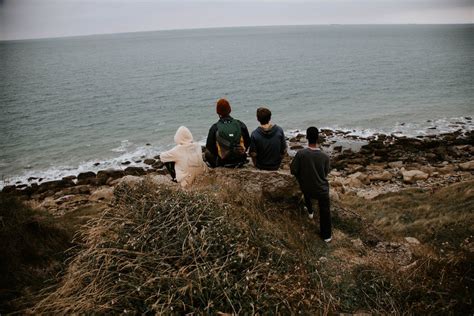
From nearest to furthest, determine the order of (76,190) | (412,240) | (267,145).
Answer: (267,145)
(412,240)
(76,190)

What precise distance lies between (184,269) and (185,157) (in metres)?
3.43

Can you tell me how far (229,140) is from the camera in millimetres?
6574

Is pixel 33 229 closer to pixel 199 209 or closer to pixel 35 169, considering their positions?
pixel 199 209

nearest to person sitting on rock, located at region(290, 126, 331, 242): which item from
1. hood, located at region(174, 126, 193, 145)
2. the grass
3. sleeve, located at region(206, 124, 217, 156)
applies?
sleeve, located at region(206, 124, 217, 156)

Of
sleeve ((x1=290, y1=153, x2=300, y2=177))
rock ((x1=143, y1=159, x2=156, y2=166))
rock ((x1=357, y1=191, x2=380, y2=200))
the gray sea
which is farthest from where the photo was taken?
the gray sea

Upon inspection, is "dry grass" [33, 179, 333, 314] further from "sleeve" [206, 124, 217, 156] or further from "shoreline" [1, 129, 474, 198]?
"shoreline" [1, 129, 474, 198]

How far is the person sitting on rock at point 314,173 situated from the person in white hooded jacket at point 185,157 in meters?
2.24

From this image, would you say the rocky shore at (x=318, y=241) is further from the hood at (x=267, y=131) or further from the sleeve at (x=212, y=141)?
the hood at (x=267, y=131)

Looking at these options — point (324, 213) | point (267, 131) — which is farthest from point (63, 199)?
point (324, 213)

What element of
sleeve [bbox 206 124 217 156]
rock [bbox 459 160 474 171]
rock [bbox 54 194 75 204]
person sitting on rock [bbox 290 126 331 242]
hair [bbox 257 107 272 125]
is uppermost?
hair [bbox 257 107 272 125]

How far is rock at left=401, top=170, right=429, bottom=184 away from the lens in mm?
16328

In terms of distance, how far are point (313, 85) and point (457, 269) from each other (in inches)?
1727

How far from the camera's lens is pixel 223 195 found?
5652 millimetres

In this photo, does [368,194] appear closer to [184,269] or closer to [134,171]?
[184,269]
